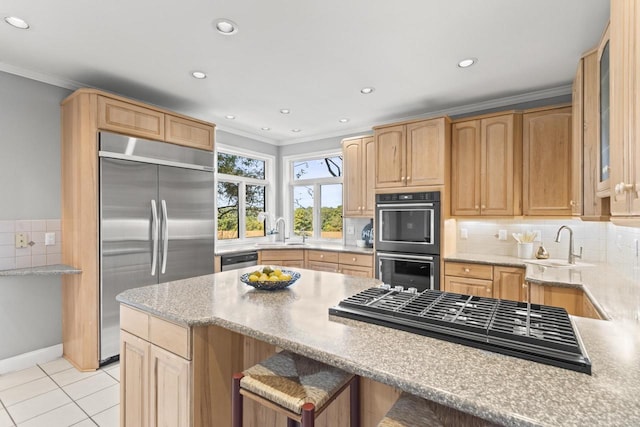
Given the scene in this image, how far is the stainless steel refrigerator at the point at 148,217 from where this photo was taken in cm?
288

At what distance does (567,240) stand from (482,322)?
9.51 ft

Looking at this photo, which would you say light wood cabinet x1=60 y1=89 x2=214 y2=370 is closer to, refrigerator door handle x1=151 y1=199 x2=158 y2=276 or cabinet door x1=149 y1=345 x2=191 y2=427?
→ refrigerator door handle x1=151 y1=199 x2=158 y2=276

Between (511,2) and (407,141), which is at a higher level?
(511,2)

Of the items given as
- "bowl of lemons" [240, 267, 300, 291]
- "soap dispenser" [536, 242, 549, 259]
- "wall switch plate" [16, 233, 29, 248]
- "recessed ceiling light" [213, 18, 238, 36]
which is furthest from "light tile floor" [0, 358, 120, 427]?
"soap dispenser" [536, 242, 549, 259]

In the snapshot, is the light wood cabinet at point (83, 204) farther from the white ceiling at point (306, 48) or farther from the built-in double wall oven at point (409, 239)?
the built-in double wall oven at point (409, 239)

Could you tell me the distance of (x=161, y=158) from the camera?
3.24m

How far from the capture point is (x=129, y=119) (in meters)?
3.03

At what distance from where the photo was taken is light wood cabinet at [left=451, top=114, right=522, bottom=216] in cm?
332

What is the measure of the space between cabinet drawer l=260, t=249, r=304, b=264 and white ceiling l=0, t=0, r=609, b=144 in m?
1.90

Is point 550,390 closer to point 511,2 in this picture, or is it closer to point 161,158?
point 511,2

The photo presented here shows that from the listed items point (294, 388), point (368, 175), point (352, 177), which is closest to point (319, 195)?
point (352, 177)

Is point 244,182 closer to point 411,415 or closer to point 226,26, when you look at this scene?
point 226,26

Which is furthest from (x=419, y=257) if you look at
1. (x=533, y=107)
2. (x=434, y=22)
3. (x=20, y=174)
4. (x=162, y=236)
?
(x=20, y=174)

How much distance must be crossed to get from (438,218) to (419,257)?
0.47 m
